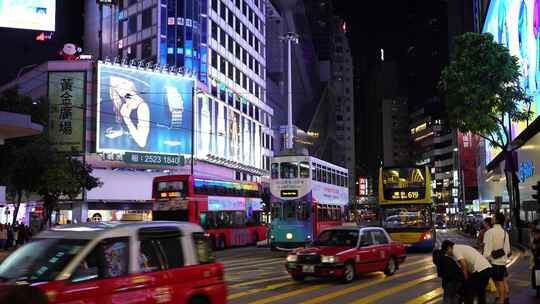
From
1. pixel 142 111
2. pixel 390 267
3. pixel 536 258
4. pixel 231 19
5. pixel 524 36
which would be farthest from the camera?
pixel 231 19

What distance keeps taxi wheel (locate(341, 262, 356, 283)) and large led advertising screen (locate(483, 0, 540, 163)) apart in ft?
70.9

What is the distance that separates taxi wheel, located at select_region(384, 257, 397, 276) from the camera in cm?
1806

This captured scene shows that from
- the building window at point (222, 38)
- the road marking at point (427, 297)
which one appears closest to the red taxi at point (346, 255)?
the road marking at point (427, 297)

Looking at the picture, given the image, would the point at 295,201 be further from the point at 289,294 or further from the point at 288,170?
the point at 289,294

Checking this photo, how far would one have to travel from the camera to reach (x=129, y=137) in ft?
184

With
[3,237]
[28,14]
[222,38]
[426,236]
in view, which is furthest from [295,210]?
[222,38]

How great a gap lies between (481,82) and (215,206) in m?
15.2

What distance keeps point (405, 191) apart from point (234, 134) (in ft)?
141

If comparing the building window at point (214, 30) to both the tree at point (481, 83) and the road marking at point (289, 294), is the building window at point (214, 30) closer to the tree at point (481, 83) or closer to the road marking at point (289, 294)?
the tree at point (481, 83)

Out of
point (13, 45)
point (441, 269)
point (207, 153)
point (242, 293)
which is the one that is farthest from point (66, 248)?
point (13, 45)

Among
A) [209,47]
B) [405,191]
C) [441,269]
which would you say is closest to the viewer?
[441,269]

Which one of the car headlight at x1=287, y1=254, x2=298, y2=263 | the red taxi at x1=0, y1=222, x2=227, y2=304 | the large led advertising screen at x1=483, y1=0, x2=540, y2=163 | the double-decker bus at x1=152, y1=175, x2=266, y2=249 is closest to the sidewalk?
the car headlight at x1=287, y1=254, x2=298, y2=263

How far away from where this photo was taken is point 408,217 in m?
27.9

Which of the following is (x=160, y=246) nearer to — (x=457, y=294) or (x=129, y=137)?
(x=457, y=294)
